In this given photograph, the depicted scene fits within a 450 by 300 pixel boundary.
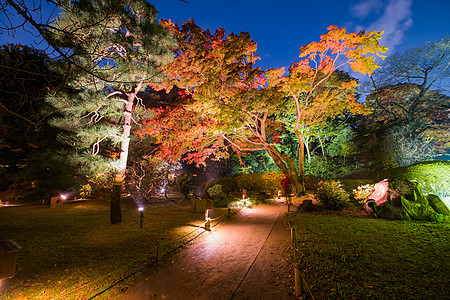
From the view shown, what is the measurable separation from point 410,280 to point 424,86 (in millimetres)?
20844

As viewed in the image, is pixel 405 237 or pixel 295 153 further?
pixel 295 153

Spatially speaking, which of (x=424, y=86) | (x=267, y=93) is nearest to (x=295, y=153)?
(x=424, y=86)

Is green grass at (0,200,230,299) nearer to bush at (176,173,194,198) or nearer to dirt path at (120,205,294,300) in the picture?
dirt path at (120,205,294,300)

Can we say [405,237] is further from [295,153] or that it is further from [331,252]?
[295,153]

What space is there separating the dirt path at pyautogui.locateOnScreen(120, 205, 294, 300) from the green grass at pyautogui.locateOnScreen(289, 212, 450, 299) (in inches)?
20.5

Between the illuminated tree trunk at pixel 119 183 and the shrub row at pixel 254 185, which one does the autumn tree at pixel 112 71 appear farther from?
the shrub row at pixel 254 185

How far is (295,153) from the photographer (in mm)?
21797

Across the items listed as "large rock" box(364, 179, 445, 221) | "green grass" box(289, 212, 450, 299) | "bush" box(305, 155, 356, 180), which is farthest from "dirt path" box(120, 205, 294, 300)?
"bush" box(305, 155, 356, 180)

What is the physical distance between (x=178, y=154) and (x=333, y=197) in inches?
341

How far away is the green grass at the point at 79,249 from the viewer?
3.31 meters

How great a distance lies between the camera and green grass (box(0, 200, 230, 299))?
3.31m

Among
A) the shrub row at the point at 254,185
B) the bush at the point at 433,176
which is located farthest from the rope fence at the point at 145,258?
the bush at the point at 433,176

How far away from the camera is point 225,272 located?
3.76 meters

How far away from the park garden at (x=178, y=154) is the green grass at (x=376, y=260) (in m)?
0.03
